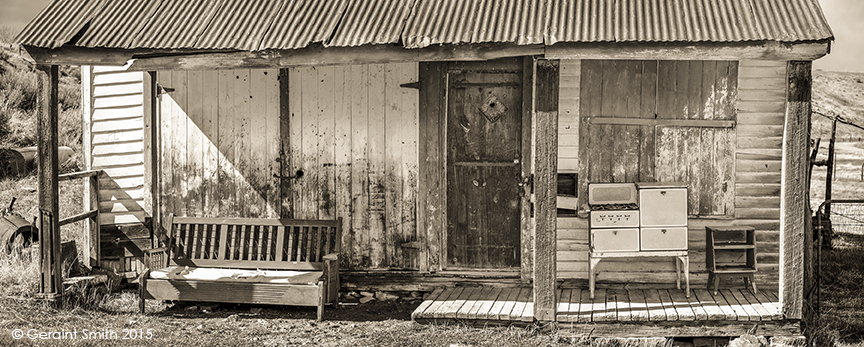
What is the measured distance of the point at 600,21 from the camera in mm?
5840

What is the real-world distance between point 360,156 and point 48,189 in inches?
118

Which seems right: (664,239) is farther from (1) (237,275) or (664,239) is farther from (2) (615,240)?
(1) (237,275)

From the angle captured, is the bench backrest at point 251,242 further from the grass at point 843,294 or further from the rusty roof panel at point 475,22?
the grass at point 843,294

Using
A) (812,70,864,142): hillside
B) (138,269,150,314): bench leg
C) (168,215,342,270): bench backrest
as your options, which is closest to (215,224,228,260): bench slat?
(168,215,342,270): bench backrest

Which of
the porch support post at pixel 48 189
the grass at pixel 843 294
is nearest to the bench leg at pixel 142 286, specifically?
the porch support post at pixel 48 189

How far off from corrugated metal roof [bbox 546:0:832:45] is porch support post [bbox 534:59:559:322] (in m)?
0.39

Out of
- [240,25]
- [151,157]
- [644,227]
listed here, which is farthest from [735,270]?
[151,157]

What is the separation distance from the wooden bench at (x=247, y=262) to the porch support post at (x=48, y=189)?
80cm

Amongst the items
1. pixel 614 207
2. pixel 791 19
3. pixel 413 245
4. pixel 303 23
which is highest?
pixel 303 23

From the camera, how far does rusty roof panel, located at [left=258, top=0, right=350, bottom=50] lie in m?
6.08

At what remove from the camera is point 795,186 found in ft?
18.8

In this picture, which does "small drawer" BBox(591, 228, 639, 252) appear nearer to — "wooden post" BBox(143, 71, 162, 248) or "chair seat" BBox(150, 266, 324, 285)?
"chair seat" BBox(150, 266, 324, 285)

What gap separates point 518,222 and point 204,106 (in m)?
3.59

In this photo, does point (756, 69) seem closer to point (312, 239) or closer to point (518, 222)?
point (518, 222)
